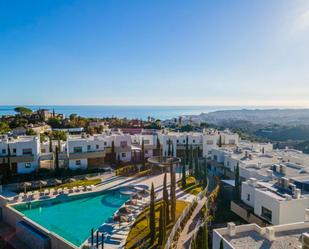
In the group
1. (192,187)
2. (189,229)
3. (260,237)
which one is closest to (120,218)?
(189,229)

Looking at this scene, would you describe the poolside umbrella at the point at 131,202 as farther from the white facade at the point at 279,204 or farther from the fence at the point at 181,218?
the white facade at the point at 279,204

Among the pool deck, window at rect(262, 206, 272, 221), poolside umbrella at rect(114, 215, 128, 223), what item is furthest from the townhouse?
window at rect(262, 206, 272, 221)

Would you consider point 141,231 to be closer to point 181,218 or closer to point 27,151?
point 181,218

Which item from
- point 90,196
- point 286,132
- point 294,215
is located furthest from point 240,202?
point 286,132

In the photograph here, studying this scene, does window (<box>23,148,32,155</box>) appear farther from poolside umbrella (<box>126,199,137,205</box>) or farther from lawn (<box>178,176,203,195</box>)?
lawn (<box>178,176,203,195</box>)

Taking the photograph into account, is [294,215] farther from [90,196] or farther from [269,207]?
[90,196]

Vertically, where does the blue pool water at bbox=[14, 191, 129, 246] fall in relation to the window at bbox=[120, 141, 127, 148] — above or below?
below
